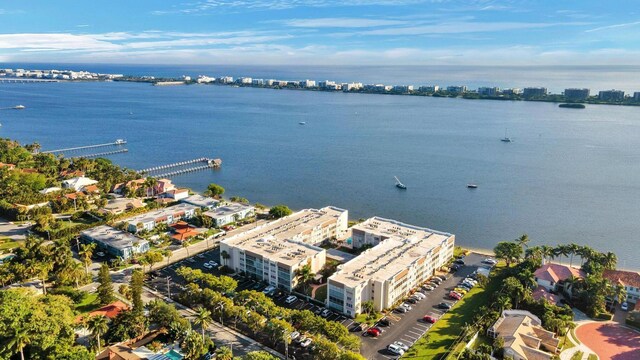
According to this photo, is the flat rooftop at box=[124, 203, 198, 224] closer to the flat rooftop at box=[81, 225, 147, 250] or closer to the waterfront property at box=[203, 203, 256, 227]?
the flat rooftop at box=[81, 225, 147, 250]

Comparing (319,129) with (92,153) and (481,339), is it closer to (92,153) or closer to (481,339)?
(92,153)

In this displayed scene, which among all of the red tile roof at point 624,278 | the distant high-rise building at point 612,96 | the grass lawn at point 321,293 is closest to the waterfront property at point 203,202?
the grass lawn at point 321,293

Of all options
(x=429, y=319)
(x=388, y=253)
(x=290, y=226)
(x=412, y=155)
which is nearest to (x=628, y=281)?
(x=429, y=319)

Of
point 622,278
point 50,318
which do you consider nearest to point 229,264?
point 50,318

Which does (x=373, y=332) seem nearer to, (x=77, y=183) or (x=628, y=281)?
(x=628, y=281)

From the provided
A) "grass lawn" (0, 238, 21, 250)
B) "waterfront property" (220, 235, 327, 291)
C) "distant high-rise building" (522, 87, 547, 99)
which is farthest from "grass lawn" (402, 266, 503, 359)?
"distant high-rise building" (522, 87, 547, 99)

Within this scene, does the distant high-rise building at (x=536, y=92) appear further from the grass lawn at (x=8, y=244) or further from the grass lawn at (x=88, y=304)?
the grass lawn at (x=88, y=304)

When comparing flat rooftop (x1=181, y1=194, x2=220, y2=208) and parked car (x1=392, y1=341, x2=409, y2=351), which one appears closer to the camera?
parked car (x1=392, y1=341, x2=409, y2=351)
